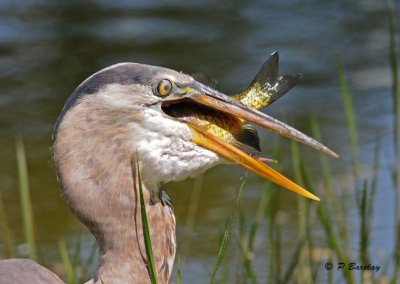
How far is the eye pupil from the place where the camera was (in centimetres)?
311

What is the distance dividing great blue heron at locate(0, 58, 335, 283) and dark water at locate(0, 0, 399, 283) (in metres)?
2.04

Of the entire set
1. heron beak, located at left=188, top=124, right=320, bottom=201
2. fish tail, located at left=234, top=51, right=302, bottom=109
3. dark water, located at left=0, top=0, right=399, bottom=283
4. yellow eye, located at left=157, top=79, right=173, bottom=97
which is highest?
yellow eye, located at left=157, top=79, right=173, bottom=97

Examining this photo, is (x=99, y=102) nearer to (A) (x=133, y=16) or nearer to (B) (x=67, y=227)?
(B) (x=67, y=227)

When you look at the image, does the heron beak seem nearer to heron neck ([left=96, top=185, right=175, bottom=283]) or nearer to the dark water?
heron neck ([left=96, top=185, right=175, bottom=283])

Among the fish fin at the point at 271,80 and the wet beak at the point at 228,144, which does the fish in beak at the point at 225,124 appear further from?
the fish fin at the point at 271,80

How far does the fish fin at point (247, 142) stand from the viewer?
10.5 ft

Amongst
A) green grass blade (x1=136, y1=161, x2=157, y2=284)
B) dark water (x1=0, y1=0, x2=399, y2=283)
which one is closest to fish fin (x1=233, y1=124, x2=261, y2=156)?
green grass blade (x1=136, y1=161, x2=157, y2=284)

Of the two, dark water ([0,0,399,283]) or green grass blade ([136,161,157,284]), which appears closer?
green grass blade ([136,161,157,284])

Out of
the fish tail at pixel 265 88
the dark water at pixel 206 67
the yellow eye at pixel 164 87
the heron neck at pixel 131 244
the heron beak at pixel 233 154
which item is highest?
the yellow eye at pixel 164 87

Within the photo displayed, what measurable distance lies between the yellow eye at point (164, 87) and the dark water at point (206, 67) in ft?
7.10

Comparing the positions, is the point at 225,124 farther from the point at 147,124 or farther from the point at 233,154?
the point at 147,124

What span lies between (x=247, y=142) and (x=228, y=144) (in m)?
0.08

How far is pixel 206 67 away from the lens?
744cm

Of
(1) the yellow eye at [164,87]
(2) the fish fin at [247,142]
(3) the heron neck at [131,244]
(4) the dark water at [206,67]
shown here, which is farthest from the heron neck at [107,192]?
(4) the dark water at [206,67]
